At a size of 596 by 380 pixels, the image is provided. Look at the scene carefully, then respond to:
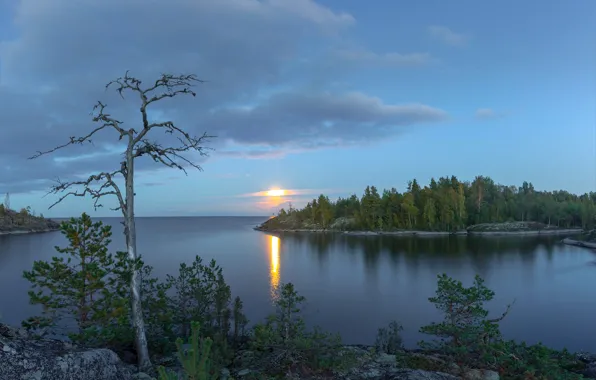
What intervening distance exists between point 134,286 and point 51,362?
17.2ft

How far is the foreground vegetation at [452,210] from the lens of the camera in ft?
469

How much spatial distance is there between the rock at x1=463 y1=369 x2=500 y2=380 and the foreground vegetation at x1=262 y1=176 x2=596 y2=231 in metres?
136

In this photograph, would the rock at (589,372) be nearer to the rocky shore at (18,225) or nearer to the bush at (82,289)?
the bush at (82,289)

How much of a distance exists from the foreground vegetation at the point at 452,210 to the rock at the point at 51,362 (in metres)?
143

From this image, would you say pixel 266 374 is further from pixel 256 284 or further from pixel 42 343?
pixel 256 284

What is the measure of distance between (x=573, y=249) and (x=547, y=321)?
2855 inches

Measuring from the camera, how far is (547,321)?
31.2 metres

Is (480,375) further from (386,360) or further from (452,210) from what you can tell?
(452,210)

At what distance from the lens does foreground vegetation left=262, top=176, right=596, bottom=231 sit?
469 ft

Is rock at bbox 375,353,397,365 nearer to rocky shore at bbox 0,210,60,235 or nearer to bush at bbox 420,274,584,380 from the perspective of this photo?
bush at bbox 420,274,584,380

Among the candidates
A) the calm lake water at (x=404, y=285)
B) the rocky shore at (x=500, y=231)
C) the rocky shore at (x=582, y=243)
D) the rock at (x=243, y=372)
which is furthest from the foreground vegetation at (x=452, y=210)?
the rock at (x=243, y=372)

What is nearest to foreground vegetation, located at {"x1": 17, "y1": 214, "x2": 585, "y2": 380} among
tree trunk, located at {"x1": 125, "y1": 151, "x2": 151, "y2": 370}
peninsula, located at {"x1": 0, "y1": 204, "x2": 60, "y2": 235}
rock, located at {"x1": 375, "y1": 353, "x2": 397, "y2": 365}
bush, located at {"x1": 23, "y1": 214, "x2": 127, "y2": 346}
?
bush, located at {"x1": 23, "y1": 214, "x2": 127, "y2": 346}

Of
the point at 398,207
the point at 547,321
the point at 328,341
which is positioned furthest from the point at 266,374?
the point at 398,207

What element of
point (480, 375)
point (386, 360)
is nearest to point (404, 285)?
point (386, 360)
